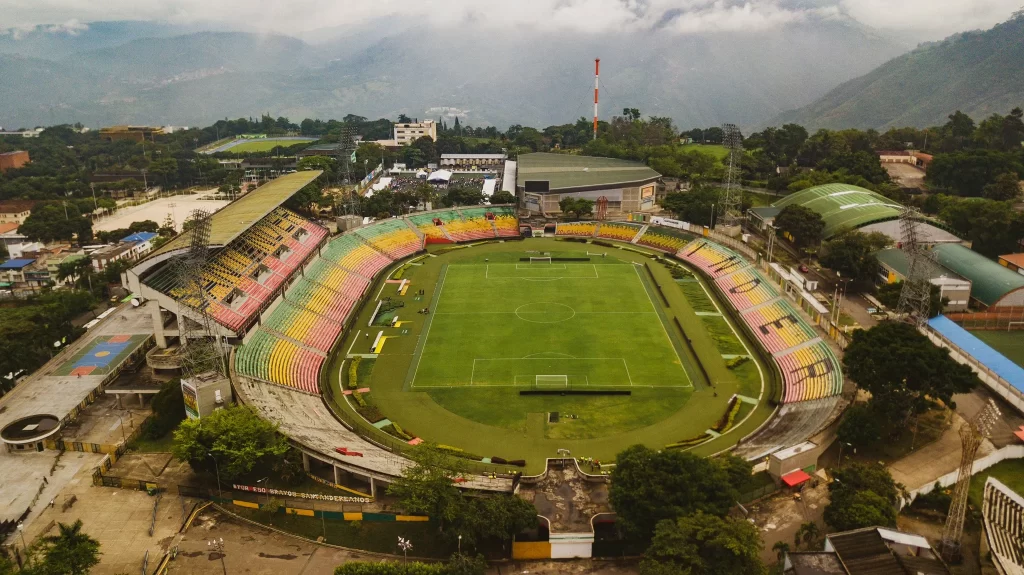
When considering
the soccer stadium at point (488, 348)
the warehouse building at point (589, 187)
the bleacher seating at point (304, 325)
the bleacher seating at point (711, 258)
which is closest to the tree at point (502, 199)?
the warehouse building at point (589, 187)

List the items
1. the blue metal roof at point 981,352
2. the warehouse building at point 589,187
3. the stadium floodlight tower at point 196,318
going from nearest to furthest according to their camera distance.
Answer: the stadium floodlight tower at point 196,318 → the blue metal roof at point 981,352 → the warehouse building at point 589,187

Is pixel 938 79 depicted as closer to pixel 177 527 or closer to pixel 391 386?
pixel 391 386

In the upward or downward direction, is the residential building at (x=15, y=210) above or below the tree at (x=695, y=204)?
below

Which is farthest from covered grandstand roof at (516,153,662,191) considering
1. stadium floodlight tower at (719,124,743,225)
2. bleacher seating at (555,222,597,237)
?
stadium floodlight tower at (719,124,743,225)

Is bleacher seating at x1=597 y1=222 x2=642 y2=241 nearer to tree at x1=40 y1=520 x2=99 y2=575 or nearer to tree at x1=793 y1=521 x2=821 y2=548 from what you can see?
tree at x1=793 y1=521 x2=821 y2=548

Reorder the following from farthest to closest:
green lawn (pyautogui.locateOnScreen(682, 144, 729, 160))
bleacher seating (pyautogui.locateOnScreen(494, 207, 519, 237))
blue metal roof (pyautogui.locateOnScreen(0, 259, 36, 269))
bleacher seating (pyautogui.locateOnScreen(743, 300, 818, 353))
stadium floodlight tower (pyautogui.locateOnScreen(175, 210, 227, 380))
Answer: green lawn (pyautogui.locateOnScreen(682, 144, 729, 160)) < bleacher seating (pyautogui.locateOnScreen(494, 207, 519, 237)) < blue metal roof (pyautogui.locateOnScreen(0, 259, 36, 269)) < bleacher seating (pyautogui.locateOnScreen(743, 300, 818, 353)) < stadium floodlight tower (pyautogui.locateOnScreen(175, 210, 227, 380))

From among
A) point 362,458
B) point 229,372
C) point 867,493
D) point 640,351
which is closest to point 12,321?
point 229,372

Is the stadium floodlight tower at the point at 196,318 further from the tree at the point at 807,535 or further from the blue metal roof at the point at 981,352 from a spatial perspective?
the blue metal roof at the point at 981,352
